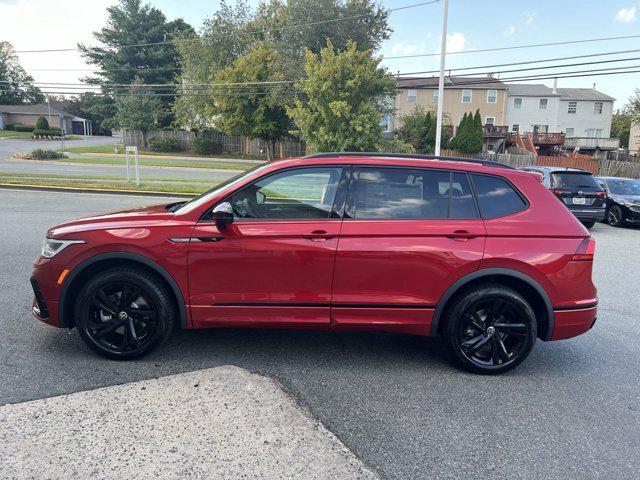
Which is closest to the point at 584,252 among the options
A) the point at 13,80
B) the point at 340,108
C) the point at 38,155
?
the point at 340,108

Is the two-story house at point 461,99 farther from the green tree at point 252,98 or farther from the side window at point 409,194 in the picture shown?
the side window at point 409,194

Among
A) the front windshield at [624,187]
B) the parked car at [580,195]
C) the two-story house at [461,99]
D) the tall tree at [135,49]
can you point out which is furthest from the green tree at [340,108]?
the tall tree at [135,49]

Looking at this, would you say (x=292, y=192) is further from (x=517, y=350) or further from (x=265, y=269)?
(x=517, y=350)

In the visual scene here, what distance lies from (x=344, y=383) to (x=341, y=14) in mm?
36292

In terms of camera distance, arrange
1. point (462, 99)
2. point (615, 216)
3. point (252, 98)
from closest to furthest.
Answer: point (615, 216) < point (252, 98) < point (462, 99)

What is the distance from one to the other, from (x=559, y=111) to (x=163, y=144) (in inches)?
1714

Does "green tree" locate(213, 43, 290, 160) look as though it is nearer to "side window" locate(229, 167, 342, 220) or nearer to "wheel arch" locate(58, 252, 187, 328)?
"side window" locate(229, 167, 342, 220)

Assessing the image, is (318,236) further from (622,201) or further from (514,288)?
(622,201)

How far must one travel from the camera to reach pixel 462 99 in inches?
1953

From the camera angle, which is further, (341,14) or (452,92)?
(452,92)

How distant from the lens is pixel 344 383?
3.64 metres

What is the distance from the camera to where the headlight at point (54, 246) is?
378cm

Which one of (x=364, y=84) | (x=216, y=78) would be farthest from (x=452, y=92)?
(x=364, y=84)

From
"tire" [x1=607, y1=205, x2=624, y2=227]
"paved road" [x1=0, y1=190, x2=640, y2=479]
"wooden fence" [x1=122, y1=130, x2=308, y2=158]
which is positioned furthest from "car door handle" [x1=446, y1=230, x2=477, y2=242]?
"wooden fence" [x1=122, y1=130, x2=308, y2=158]
